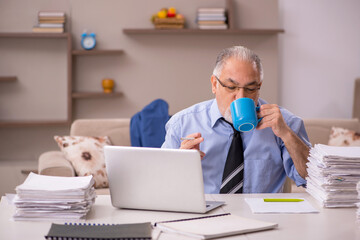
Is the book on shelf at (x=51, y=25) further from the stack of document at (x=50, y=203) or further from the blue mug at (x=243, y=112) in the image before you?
the stack of document at (x=50, y=203)

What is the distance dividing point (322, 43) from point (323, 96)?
1.60 feet

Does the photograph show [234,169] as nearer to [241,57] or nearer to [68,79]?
[241,57]

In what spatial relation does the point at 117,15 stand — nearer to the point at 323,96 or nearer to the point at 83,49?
the point at 83,49

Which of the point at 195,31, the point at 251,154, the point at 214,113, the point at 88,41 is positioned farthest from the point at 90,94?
the point at 251,154

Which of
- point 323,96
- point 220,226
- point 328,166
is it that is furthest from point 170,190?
point 323,96

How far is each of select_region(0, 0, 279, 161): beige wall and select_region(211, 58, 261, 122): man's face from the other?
2555 millimetres

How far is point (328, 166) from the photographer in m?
1.75

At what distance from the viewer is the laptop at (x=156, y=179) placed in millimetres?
1601

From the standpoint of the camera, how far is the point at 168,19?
14.8 feet

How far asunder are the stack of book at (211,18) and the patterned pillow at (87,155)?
1.52 meters

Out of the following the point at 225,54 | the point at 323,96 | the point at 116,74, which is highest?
the point at 225,54

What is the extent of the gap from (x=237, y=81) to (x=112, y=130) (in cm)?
176

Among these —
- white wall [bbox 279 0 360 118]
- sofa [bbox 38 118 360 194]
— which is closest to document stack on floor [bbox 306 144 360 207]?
sofa [bbox 38 118 360 194]

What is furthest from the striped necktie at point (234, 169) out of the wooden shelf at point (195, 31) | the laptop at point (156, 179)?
the wooden shelf at point (195, 31)
